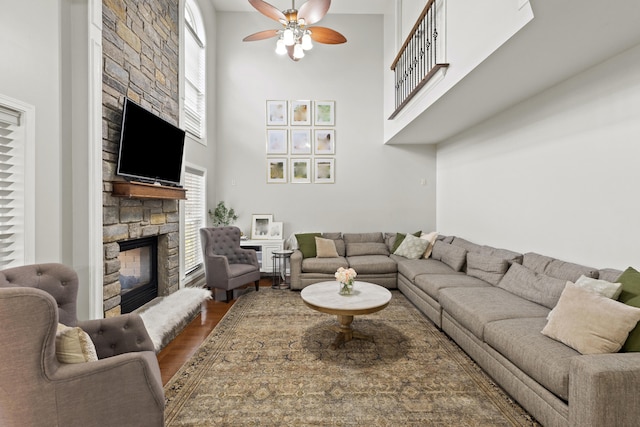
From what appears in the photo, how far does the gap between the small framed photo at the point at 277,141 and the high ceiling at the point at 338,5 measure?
2120 millimetres

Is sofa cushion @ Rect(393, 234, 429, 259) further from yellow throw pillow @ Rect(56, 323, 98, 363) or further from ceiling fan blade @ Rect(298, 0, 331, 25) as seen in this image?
yellow throw pillow @ Rect(56, 323, 98, 363)

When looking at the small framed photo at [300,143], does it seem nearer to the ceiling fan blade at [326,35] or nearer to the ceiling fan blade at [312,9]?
the ceiling fan blade at [326,35]

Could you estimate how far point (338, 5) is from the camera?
17.4 ft

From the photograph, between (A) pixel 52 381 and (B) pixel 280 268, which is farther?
(B) pixel 280 268

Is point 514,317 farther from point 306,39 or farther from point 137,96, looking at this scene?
point 137,96

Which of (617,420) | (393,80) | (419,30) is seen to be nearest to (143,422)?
(617,420)

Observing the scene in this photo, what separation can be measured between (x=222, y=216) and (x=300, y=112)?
7.96 feet

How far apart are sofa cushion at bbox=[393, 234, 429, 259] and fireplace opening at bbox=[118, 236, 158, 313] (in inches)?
142

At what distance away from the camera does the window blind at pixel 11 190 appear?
1859 mm

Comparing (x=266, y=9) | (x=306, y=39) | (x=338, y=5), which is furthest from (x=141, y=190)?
Result: (x=338, y=5)

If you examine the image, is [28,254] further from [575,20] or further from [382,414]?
[575,20]

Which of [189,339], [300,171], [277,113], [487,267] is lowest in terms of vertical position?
[189,339]

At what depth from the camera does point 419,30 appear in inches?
149

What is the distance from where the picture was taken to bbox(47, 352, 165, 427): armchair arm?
128 cm
